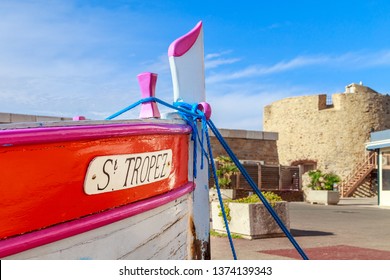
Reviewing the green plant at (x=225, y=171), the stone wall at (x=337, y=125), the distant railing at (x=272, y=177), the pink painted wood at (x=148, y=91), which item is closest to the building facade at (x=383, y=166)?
the distant railing at (x=272, y=177)

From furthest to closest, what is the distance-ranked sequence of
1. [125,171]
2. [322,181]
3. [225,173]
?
1. [322,181]
2. [225,173]
3. [125,171]

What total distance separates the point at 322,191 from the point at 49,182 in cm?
2095

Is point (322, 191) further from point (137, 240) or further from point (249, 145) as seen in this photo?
point (137, 240)

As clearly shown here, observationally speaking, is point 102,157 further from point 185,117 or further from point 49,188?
point 185,117

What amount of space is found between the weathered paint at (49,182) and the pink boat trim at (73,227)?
36 mm

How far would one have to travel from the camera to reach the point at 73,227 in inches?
128

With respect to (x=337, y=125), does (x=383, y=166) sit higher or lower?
lower

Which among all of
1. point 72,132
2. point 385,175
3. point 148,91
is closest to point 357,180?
point 385,175

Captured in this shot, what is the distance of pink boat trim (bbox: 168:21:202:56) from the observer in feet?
16.4

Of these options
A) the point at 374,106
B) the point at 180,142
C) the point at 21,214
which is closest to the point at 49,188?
the point at 21,214

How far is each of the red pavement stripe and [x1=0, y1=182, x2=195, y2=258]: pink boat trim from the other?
425cm

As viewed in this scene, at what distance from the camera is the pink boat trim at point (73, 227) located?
2.92 meters

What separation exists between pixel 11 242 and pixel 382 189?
73.4 feet

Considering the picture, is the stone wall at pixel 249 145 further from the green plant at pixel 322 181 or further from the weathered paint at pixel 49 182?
the weathered paint at pixel 49 182
